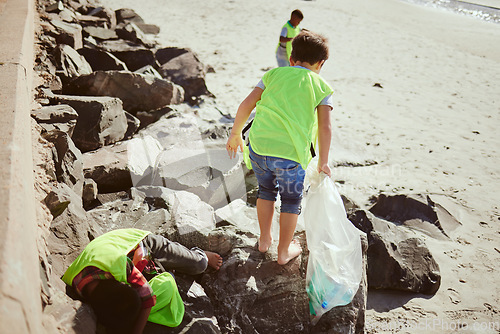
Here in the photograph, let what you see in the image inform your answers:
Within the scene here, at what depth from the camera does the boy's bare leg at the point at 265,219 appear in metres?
2.69

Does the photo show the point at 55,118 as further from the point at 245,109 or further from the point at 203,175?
the point at 245,109

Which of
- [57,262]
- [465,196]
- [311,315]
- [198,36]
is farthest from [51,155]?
[198,36]

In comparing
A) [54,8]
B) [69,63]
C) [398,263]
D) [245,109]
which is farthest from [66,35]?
[398,263]

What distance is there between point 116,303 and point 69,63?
146 inches

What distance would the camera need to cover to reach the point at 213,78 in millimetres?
7566

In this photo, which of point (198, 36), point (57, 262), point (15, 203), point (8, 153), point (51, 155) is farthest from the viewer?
point (198, 36)

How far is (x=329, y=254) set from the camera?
250cm

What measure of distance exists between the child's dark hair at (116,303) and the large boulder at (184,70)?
466 centimetres

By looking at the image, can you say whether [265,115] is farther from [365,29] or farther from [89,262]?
[365,29]

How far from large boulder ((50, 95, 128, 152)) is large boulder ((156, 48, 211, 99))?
2316mm

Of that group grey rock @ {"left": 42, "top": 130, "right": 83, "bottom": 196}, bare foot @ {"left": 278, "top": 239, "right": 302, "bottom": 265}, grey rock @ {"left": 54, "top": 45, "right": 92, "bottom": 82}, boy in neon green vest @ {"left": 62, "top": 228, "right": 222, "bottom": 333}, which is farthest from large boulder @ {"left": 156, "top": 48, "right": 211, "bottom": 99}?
boy in neon green vest @ {"left": 62, "top": 228, "right": 222, "bottom": 333}

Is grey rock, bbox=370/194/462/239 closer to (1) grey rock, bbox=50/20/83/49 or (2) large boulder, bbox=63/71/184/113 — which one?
(2) large boulder, bbox=63/71/184/113

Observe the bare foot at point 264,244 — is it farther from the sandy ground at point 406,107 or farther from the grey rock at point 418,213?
the grey rock at point 418,213

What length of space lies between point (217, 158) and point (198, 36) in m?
6.88
